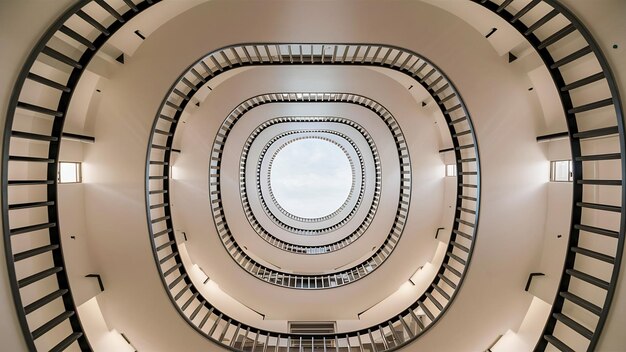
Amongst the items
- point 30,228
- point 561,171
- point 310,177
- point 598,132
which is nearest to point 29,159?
point 30,228

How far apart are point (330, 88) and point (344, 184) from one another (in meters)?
12.8

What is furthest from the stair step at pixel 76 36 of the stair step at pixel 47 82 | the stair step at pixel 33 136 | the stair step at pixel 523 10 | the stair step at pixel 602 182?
the stair step at pixel 602 182

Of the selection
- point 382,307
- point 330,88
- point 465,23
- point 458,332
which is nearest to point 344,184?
point 382,307

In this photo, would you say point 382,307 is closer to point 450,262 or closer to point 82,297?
point 450,262

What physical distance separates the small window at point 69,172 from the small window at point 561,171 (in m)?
8.54

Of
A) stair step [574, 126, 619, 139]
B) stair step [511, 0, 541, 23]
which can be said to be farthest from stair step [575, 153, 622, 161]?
stair step [511, 0, 541, 23]

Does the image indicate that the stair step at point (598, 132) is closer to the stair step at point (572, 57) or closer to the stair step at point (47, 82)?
the stair step at point (572, 57)

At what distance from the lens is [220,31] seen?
4.93m

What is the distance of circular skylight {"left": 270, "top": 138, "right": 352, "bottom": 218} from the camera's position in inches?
805

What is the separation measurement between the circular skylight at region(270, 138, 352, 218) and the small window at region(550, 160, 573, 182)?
576 inches

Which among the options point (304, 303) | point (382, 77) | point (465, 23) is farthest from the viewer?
point (304, 303)

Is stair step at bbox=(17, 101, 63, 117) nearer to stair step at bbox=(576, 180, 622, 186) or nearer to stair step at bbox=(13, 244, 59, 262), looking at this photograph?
stair step at bbox=(13, 244, 59, 262)

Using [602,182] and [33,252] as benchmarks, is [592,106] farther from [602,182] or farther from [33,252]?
[33,252]

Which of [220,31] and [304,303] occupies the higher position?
[220,31]
